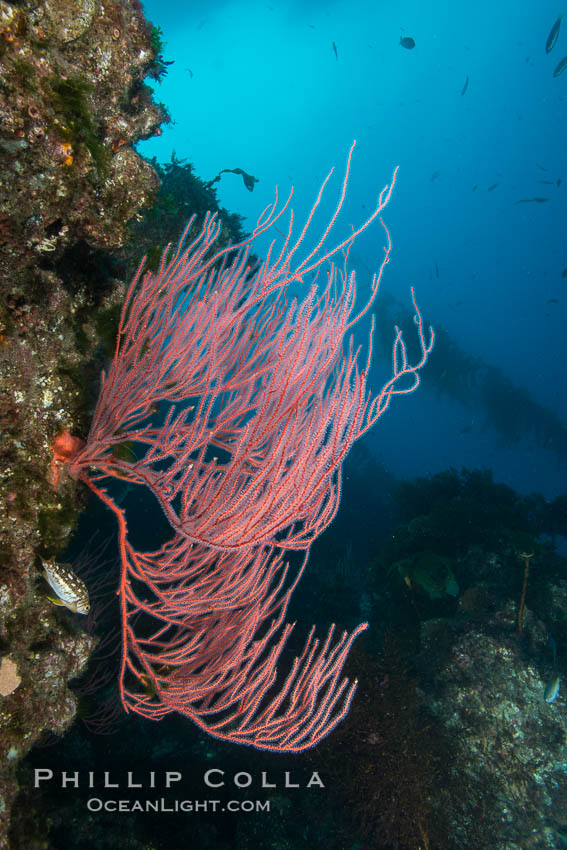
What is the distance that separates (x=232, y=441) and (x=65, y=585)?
60.2 inches

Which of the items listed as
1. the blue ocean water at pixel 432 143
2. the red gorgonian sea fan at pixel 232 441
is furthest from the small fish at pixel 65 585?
the blue ocean water at pixel 432 143

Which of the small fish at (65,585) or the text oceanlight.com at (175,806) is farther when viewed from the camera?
the text oceanlight.com at (175,806)

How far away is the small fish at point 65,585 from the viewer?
6.97 ft

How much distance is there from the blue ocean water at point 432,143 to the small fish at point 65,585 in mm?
44513

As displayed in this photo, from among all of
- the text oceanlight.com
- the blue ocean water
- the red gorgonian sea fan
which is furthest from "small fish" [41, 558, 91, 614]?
the blue ocean water

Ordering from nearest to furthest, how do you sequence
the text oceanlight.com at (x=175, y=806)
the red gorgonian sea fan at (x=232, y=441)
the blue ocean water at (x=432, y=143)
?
the red gorgonian sea fan at (x=232, y=441) < the text oceanlight.com at (x=175, y=806) < the blue ocean water at (x=432, y=143)

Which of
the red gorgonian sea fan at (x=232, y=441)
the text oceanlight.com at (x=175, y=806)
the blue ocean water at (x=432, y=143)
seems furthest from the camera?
the blue ocean water at (x=432, y=143)

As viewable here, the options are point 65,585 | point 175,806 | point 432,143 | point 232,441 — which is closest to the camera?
point 65,585

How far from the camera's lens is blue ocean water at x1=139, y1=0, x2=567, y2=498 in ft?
182

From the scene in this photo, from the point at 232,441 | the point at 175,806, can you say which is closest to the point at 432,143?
the point at 232,441

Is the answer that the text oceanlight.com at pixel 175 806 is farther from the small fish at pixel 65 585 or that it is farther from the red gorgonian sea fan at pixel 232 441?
the small fish at pixel 65 585

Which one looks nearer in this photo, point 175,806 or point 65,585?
point 65,585

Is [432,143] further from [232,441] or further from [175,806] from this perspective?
[175,806]

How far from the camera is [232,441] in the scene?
3.23 meters
